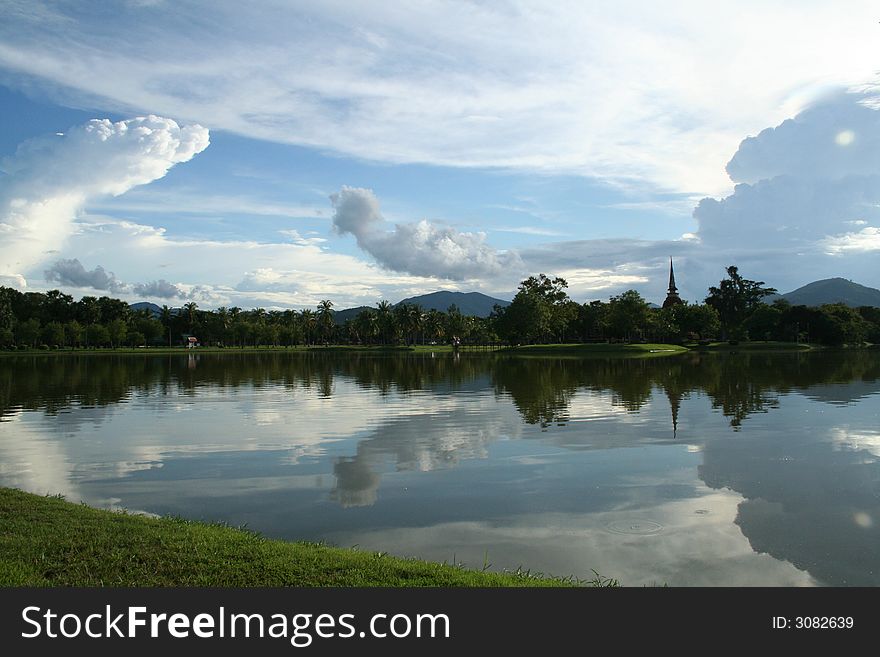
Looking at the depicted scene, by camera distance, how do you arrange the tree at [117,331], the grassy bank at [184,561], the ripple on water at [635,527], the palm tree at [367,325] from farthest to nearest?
the palm tree at [367,325]
the tree at [117,331]
the ripple on water at [635,527]
the grassy bank at [184,561]

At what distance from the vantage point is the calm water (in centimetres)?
1072

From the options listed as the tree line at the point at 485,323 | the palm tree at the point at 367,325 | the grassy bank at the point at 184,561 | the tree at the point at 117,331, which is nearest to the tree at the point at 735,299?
the tree line at the point at 485,323

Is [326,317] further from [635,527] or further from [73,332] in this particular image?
[635,527]

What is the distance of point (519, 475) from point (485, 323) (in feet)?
598

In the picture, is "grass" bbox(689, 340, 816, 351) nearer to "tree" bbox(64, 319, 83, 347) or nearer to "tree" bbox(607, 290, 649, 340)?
"tree" bbox(607, 290, 649, 340)

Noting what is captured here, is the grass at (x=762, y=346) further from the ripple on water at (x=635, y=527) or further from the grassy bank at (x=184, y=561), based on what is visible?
the grassy bank at (x=184, y=561)

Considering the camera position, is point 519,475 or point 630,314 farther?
point 630,314

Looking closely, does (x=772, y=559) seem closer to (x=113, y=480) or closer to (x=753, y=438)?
(x=753, y=438)

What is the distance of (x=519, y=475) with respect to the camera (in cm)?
1598

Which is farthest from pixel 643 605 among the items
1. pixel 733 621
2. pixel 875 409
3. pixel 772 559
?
pixel 875 409

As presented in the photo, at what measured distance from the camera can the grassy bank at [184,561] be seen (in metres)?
8.16

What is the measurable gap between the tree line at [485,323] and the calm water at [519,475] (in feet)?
373

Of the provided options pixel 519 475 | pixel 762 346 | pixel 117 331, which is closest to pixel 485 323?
pixel 762 346

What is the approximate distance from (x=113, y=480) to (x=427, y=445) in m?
8.26
